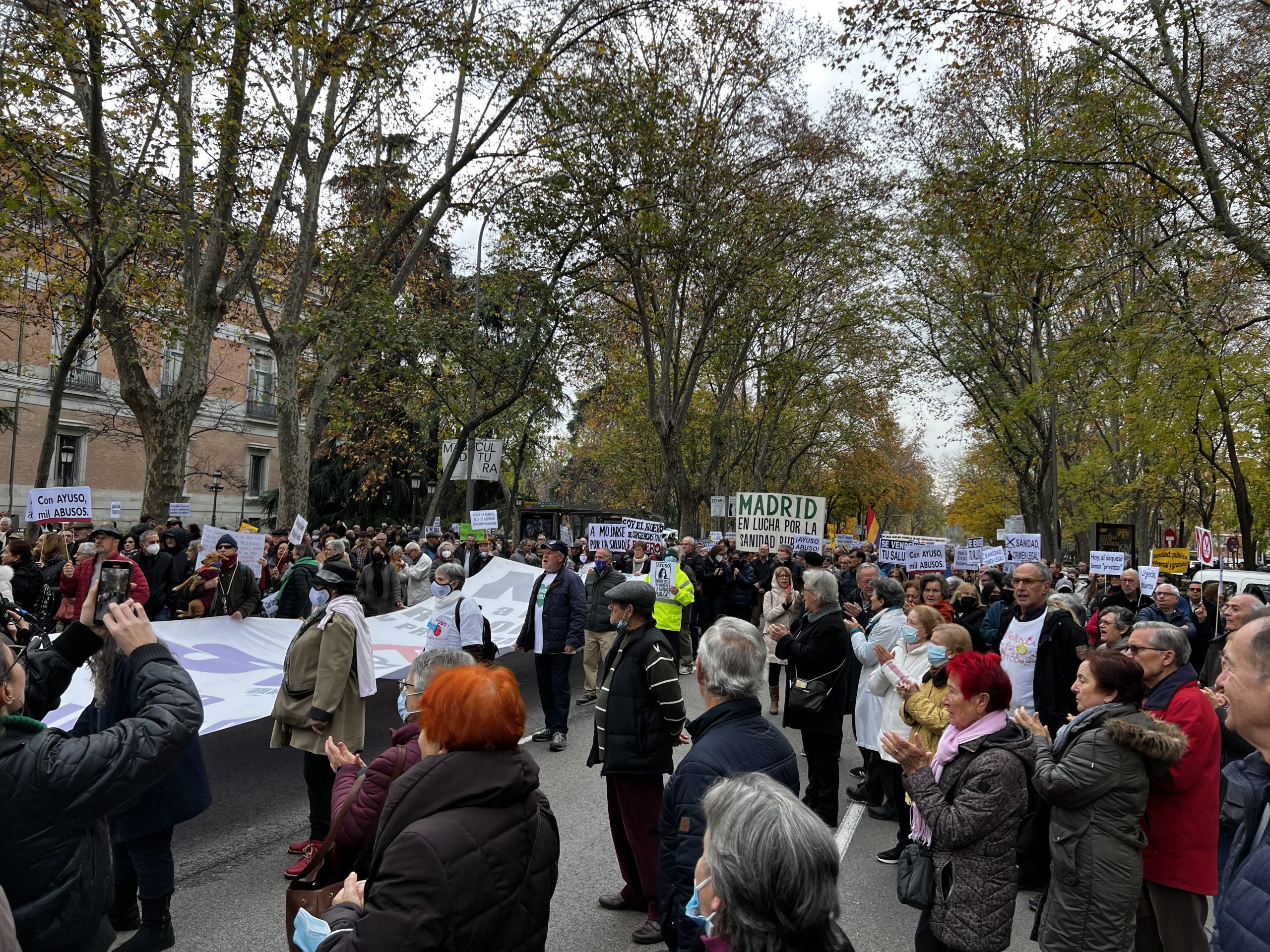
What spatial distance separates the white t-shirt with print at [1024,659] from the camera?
6.32m

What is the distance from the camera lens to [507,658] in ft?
42.3

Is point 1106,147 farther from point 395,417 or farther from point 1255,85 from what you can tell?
point 395,417

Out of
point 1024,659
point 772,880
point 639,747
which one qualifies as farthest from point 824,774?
point 772,880

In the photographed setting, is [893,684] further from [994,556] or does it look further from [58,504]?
[994,556]

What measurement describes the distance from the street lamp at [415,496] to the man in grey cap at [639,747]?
22.6 metres

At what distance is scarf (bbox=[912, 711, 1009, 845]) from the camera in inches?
131

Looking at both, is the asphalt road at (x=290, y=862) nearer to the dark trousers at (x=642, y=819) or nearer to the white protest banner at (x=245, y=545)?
the dark trousers at (x=642, y=819)

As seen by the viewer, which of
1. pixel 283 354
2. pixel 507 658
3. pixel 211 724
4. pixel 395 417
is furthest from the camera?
pixel 395 417

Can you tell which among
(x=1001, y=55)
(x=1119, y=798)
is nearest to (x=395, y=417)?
(x=1001, y=55)

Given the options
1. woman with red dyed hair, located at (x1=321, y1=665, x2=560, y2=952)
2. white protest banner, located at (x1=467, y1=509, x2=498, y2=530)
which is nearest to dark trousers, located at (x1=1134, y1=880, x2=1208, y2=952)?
woman with red dyed hair, located at (x1=321, y1=665, x2=560, y2=952)

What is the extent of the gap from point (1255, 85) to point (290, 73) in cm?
1505

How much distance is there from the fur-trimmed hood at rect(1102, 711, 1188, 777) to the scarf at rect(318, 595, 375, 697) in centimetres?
402

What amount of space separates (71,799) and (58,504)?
399 inches

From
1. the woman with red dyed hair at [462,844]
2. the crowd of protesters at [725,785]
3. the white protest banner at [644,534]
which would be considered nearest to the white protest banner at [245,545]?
the crowd of protesters at [725,785]
